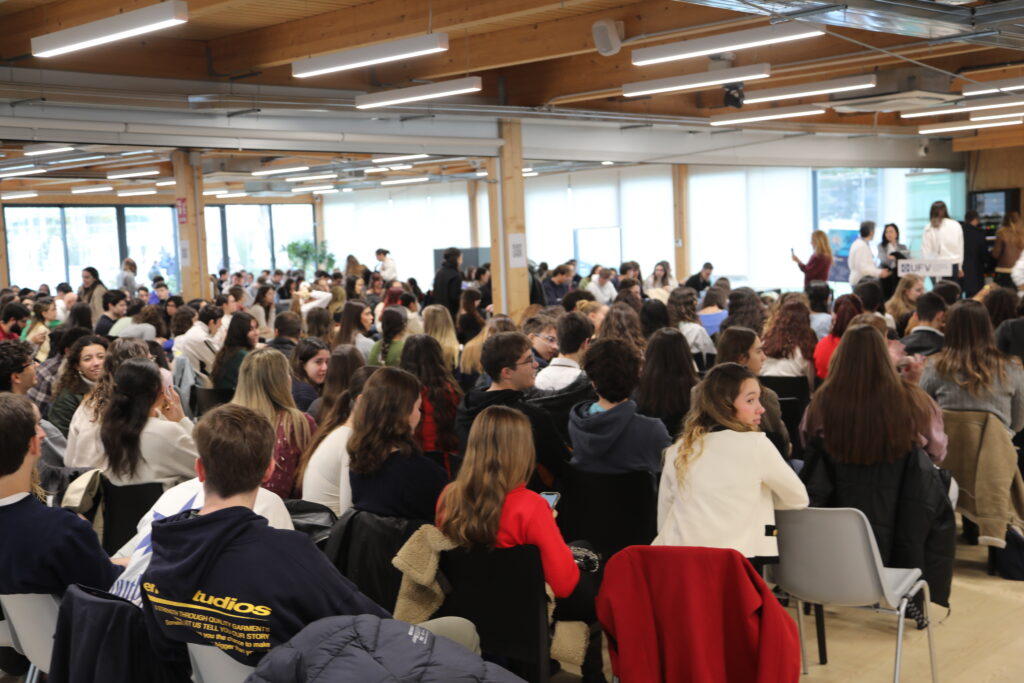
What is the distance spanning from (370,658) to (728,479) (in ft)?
6.23

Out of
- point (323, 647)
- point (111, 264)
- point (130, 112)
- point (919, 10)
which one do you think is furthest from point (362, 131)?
point (111, 264)

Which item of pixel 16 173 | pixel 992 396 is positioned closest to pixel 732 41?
pixel 992 396

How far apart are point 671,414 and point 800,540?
143 centimetres

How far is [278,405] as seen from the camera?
4520 mm

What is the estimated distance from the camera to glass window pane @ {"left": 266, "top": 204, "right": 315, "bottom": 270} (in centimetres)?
2708

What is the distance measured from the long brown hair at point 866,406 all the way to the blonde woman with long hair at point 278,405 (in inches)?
88.5

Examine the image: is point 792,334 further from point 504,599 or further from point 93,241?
point 93,241

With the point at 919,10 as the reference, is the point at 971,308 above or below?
below

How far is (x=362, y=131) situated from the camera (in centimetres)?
1089

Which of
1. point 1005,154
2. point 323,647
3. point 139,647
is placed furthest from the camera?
point 1005,154

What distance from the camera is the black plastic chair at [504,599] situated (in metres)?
2.95

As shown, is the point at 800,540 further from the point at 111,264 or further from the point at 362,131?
the point at 111,264

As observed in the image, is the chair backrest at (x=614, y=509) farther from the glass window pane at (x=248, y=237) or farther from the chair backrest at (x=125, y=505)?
the glass window pane at (x=248, y=237)

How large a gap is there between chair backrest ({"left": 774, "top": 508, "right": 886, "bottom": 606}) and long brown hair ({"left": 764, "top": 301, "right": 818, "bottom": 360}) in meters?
2.90
